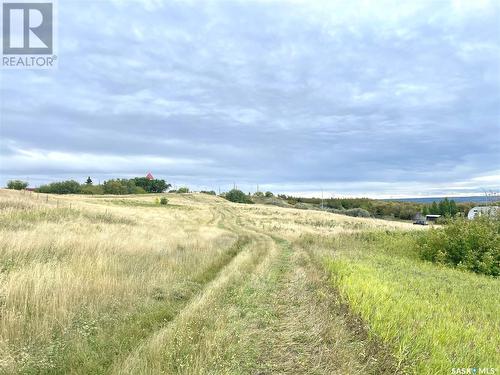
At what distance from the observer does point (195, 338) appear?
18.6 ft

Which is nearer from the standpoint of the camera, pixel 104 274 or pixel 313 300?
pixel 313 300

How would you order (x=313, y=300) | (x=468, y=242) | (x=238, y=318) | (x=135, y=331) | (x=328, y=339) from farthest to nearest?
(x=468, y=242)
(x=313, y=300)
(x=238, y=318)
(x=135, y=331)
(x=328, y=339)

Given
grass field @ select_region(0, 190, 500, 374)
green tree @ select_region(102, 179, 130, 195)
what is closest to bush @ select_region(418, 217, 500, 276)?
grass field @ select_region(0, 190, 500, 374)

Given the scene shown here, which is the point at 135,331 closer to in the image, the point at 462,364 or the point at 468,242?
the point at 462,364

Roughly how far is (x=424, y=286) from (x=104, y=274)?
28.8 ft

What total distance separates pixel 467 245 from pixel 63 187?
127456 mm

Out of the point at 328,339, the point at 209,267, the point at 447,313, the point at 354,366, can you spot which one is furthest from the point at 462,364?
the point at 209,267

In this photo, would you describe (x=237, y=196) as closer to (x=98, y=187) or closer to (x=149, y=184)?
(x=149, y=184)

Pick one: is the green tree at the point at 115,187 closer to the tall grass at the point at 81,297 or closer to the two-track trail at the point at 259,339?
the tall grass at the point at 81,297

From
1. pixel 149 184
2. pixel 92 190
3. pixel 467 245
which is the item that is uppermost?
pixel 149 184

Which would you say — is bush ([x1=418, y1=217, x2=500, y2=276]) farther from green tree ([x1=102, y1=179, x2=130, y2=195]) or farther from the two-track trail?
green tree ([x1=102, y1=179, x2=130, y2=195])

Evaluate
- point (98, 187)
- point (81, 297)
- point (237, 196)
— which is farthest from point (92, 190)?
point (81, 297)

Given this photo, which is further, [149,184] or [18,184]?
[149,184]

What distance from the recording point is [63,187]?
123000mm
